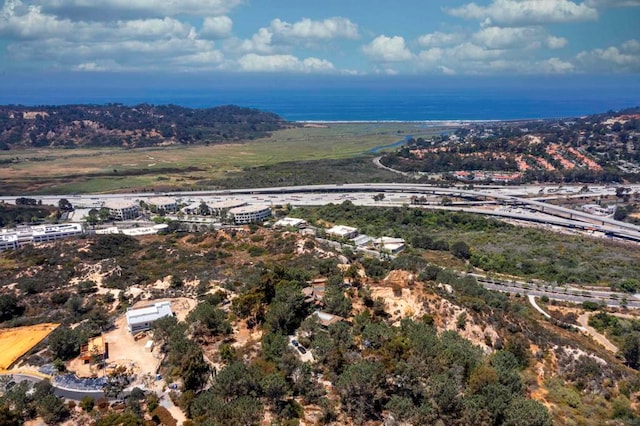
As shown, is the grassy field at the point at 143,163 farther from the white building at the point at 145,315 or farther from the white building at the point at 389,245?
the white building at the point at 145,315

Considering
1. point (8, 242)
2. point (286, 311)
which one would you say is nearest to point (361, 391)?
point (286, 311)

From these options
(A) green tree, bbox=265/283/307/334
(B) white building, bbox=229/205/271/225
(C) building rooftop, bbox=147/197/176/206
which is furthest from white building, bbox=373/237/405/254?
Answer: (C) building rooftop, bbox=147/197/176/206

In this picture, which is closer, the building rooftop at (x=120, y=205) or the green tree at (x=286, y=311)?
the green tree at (x=286, y=311)

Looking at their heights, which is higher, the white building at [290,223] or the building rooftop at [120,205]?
the building rooftop at [120,205]

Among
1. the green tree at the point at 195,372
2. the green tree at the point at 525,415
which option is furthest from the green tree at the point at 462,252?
the green tree at the point at 195,372

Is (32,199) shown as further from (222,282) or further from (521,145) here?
(521,145)

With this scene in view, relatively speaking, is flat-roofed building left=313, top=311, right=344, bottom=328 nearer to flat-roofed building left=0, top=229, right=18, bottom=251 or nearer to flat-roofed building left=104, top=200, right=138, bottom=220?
flat-roofed building left=0, top=229, right=18, bottom=251
